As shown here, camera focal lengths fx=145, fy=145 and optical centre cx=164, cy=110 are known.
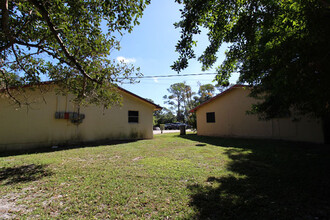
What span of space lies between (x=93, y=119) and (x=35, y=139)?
3.29 metres

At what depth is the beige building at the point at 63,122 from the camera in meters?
7.86

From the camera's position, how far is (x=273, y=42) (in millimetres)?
3469

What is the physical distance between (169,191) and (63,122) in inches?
363

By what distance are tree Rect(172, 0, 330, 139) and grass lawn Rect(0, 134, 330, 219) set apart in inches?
78.2

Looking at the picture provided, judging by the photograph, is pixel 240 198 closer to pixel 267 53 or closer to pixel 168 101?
pixel 267 53

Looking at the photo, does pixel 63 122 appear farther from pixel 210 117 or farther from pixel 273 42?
pixel 210 117

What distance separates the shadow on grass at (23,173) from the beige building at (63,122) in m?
3.83

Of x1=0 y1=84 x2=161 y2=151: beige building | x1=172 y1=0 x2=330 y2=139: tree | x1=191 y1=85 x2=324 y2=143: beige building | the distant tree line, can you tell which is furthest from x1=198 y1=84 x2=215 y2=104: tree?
x1=172 y1=0 x2=330 y2=139: tree

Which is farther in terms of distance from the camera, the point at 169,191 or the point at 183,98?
the point at 183,98

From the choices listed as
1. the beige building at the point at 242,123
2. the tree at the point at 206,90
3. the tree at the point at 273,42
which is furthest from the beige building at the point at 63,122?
the tree at the point at 206,90

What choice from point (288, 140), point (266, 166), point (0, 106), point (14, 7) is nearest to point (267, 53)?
point (266, 166)

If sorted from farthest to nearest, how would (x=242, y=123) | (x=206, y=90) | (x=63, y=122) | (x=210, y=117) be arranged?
(x=206, y=90), (x=210, y=117), (x=242, y=123), (x=63, y=122)

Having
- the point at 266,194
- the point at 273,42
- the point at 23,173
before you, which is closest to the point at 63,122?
the point at 23,173

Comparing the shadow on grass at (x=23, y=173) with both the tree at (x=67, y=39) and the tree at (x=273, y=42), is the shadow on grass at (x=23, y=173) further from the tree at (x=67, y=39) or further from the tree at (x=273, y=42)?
the tree at (x=273, y=42)
